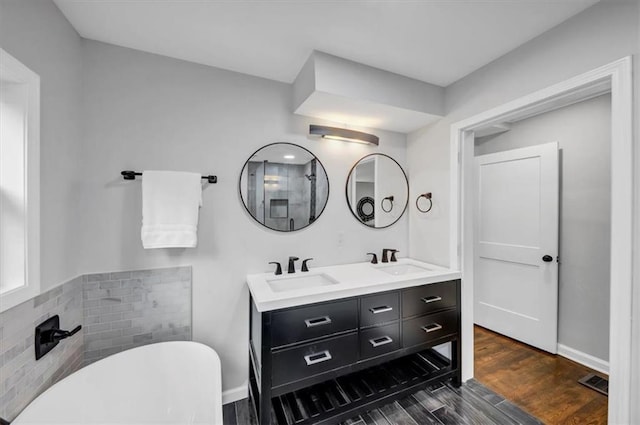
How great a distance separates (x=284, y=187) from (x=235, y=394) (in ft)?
5.08

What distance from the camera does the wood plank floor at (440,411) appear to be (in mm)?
1629

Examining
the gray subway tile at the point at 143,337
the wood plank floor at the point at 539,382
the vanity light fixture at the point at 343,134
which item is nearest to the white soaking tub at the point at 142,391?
the gray subway tile at the point at 143,337

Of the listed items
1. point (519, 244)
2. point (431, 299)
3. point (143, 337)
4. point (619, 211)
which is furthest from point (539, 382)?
point (143, 337)

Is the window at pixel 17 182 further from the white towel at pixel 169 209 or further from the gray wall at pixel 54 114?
the white towel at pixel 169 209

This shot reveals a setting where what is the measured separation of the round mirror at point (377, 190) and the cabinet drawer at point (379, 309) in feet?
2.53

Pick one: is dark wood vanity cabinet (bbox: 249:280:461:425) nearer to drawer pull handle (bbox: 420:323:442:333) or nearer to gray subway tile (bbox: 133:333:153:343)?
drawer pull handle (bbox: 420:323:442:333)

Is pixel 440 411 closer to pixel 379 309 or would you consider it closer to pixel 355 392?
pixel 355 392

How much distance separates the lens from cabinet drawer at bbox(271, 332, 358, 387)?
1456 millimetres

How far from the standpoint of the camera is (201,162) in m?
1.78

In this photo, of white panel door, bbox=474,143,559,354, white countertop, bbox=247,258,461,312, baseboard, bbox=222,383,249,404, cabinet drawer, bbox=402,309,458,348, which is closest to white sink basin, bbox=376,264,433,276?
white countertop, bbox=247,258,461,312

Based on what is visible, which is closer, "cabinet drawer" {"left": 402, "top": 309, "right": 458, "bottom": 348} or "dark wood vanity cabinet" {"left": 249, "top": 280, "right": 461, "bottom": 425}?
"dark wood vanity cabinet" {"left": 249, "top": 280, "right": 461, "bottom": 425}

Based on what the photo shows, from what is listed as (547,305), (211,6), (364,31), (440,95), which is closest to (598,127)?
(440,95)

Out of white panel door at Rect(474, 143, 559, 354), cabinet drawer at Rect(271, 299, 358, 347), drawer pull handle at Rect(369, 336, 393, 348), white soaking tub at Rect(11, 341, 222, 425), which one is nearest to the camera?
white soaking tub at Rect(11, 341, 222, 425)

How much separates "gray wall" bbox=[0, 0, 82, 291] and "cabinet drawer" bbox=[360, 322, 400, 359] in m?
1.73
